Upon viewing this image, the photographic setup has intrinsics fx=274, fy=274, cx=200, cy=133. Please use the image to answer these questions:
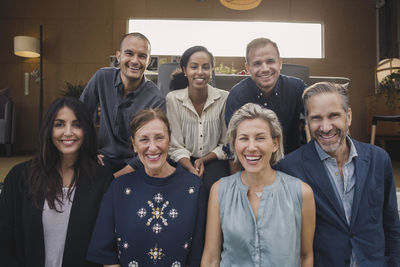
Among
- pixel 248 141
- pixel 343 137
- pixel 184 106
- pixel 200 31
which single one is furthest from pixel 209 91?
pixel 200 31

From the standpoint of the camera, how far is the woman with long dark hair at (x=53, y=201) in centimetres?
122

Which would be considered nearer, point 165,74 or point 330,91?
point 330,91

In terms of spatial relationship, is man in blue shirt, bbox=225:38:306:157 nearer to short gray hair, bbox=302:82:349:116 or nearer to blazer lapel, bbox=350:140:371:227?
short gray hair, bbox=302:82:349:116

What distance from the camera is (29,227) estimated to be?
48.1 inches

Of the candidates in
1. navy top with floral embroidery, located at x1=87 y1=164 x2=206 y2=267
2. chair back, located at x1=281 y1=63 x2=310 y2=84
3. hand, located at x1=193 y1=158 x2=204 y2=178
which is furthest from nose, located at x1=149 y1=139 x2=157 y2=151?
chair back, located at x1=281 y1=63 x2=310 y2=84

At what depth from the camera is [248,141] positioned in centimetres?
119

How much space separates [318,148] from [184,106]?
0.90 m

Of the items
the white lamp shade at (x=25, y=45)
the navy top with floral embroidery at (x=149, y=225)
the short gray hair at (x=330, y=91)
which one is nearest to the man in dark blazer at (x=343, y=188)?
the short gray hair at (x=330, y=91)

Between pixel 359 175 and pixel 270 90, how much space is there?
0.76 m

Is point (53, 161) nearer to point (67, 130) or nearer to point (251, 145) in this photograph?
point (67, 130)

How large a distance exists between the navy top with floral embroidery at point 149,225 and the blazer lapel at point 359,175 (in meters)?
0.65

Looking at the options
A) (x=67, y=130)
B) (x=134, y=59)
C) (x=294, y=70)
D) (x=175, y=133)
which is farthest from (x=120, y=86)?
(x=294, y=70)

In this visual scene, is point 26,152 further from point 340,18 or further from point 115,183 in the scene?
point 340,18

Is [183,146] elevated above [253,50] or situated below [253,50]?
below
